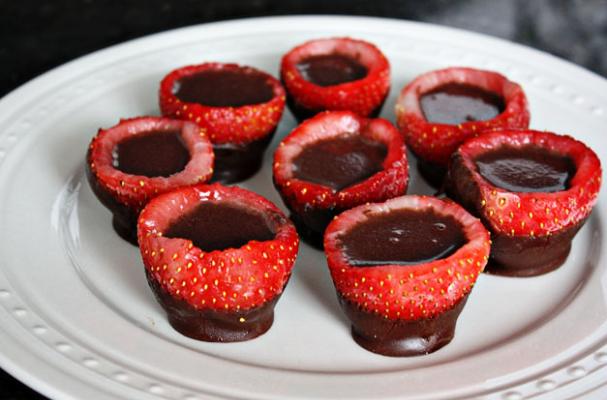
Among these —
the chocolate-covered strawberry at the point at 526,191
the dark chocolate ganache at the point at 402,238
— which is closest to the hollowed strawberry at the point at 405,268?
the dark chocolate ganache at the point at 402,238

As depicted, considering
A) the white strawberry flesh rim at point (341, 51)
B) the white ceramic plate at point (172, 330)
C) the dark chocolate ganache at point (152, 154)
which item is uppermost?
the white strawberry flesh rim at point (341, 51)

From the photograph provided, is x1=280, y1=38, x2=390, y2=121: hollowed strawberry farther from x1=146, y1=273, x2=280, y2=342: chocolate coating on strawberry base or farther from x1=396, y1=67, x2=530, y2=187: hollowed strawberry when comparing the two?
x1=146, y1=273, x2=280, y2=342: chocolate coating on strawberry base

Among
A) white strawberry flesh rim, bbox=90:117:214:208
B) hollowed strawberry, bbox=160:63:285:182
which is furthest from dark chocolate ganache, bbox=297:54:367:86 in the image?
white strawberry flesh rim, bbox=90:117:214:208

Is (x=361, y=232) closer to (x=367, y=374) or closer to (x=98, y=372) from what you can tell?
(x=367, y=374)

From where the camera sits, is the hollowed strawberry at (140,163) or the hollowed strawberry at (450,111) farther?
the hollowed strawberry at (450,111)

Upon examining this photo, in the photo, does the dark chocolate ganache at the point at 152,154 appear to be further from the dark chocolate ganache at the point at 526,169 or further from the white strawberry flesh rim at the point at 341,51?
the dark chocolate ganache at the point at 526,169

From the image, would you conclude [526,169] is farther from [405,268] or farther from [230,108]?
[230,108]

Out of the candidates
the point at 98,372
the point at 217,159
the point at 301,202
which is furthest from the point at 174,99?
the point at 98,372

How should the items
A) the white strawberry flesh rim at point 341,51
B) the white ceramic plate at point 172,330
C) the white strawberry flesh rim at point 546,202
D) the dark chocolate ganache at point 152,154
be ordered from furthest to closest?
the white strawberry flesh rim at point 341,51, the dark chocolate ganache at point 152,154, the white strawberry flesh rim at point 546,202, the white ceramic plate at point 172,330
